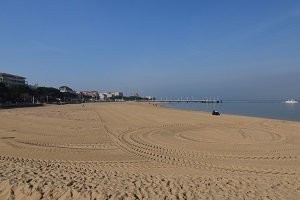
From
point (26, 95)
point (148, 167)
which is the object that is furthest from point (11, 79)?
point (148, 167)

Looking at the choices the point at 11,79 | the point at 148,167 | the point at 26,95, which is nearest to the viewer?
the point at 148,167

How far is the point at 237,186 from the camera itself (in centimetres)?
841

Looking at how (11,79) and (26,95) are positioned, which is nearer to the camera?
(26,95)

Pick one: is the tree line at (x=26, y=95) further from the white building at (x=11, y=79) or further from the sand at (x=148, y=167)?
the sand at (x=148, y=167)

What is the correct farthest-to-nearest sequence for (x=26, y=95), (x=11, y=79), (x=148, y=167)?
(x=11, y=79)
(x=26, y=95)
(x=148, y=167)

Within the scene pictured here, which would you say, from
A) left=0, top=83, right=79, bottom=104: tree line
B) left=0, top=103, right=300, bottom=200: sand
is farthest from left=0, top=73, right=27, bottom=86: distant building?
left=0, top=103, right=300, bottom=200: sand

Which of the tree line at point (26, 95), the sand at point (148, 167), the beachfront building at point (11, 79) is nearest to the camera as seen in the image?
the sand at point (148, 167)

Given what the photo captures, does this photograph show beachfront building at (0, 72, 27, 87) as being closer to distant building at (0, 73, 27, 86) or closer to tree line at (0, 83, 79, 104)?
distant building at (0, 73, 27, 86)

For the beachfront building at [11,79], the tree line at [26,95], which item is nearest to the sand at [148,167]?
the tree line at [26,95]

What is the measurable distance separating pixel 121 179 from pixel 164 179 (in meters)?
1.11

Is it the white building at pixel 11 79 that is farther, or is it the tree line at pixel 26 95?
the white building at pixel 11 79

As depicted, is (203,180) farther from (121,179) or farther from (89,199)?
(89,199)

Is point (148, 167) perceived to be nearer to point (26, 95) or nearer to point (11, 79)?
point (26, 95)

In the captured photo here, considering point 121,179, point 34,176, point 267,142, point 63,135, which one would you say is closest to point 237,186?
point 121,179
